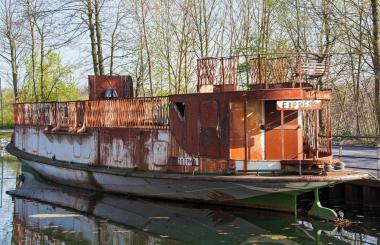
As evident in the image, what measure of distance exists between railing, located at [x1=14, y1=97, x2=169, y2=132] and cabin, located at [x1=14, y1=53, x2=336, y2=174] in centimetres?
4

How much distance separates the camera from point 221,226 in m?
13.8

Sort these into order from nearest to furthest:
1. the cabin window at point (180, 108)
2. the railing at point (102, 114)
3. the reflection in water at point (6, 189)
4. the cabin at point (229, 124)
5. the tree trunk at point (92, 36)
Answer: the reflection in water at point (6, 189) → the cabin at point (229, 124) → the cabin window at point (180, 108) → the railing at point (102, 114) → the tree trunk at point (92, 36)

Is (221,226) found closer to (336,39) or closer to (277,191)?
(277,191)

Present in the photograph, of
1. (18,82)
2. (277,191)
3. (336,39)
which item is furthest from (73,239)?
(18,82)

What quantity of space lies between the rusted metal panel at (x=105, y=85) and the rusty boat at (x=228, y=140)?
8.81 feet

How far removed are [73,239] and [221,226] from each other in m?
3.72

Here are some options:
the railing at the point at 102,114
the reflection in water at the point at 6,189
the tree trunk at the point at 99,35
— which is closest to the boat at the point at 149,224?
the reflection in water at the point at 6,189

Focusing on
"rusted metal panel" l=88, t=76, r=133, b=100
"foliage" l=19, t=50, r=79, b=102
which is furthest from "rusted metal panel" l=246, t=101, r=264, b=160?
"foliage" l=19, t=50, r=79, b=102

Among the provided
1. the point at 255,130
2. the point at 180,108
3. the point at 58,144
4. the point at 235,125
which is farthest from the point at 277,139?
the point at 58,144

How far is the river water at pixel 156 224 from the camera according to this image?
12719 millimetres

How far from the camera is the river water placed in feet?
41.7

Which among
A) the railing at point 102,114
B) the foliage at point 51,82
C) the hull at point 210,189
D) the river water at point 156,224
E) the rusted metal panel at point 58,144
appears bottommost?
the river water at point 156,224

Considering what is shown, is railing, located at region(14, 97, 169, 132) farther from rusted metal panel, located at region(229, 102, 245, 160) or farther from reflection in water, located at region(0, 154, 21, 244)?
reflection in water, located at region(0, 154, 21, 244)

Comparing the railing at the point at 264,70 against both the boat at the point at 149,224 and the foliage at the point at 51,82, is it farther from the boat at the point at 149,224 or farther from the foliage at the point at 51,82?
the foliage at the point at 51,82
